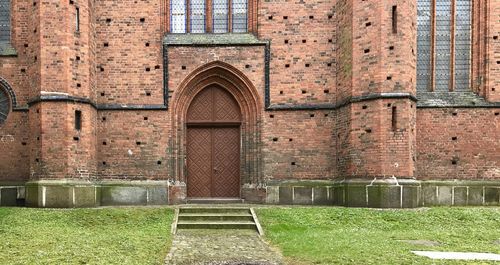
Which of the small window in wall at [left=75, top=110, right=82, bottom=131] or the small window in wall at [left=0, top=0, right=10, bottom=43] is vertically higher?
the small window in wall at [left=0, top=0, right=10, bottom=43]

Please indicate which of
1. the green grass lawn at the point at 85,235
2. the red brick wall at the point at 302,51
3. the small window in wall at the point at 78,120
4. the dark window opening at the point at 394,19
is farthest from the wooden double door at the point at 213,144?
the dark window opening at the point at 394,19

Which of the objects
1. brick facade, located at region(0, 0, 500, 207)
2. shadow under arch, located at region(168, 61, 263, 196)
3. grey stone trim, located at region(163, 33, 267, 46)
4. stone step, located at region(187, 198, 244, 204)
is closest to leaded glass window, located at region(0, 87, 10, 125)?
brick facade, located at region(0, 0, 500, 207)

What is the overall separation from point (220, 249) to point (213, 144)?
687 centimetres

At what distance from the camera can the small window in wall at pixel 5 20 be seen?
49.1 ft

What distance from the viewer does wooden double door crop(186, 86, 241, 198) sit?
15375 millimetres

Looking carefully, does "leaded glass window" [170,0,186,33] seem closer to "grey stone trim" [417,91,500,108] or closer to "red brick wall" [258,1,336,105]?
"red brick wall" [258,1,336,105]

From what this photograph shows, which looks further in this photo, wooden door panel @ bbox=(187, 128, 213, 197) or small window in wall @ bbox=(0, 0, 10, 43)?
wooden door panel @ bbox=(187, 128, 213, 197)

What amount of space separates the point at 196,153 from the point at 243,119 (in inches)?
80.4

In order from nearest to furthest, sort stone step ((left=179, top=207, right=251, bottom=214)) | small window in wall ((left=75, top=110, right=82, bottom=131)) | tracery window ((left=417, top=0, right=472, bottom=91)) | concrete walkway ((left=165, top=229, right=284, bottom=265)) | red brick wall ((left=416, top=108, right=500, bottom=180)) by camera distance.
Answer: concrete walkway ((left=165, top=229, right=284, bottom=265)) → stone step ((left=179, top=207, right=251, bottom=214)) → small window in wall ((left=75, top=110, right=82, bottom=131)) → red brick wall ((left=416, top=108, right=500, bottom=180)) → tracery window ((left=417, top=0, right=472, bottom=91))

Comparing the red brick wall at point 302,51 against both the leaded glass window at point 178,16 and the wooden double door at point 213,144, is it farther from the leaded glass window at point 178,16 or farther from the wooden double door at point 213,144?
the leaded glass window at point 178,16

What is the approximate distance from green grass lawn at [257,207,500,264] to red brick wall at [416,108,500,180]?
2.00m

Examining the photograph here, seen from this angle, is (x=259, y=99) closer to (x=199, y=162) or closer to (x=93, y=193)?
(x=199, y=162)

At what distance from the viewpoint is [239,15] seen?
15.5m

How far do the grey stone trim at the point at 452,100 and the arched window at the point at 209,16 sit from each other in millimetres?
6574
